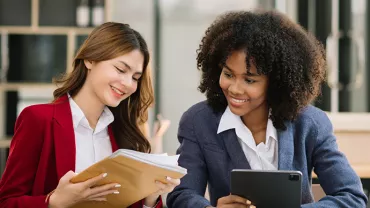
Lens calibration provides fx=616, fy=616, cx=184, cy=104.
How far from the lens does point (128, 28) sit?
2059 millimetres

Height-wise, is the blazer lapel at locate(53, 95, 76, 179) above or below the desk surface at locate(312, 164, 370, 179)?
above

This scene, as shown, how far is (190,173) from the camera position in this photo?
201 centimetres

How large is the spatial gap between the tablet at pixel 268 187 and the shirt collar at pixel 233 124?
0.98ft

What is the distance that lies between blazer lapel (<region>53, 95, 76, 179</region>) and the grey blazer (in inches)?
13.5

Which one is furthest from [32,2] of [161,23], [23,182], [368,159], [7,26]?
[23,182]

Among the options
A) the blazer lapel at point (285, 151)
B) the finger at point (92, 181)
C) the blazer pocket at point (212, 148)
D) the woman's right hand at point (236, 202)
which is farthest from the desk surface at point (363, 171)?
the finger at point (92, 181)

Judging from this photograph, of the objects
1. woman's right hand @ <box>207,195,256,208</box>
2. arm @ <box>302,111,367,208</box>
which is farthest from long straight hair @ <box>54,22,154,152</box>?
arm @ <box>302,111,367,208</box>

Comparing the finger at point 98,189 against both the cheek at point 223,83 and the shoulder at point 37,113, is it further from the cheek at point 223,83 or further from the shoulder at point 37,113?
the cheek at point 223,83

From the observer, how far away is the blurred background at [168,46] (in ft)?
14.5

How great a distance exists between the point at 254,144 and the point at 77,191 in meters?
0.64

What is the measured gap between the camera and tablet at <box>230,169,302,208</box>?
5.71 ft

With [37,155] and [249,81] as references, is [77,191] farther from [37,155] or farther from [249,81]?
[249,81]

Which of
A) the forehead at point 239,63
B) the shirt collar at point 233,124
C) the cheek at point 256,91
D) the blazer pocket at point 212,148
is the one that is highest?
the forehead at point 239,63

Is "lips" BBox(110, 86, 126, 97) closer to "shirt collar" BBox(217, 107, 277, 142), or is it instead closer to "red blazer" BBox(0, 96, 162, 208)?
"red blazer" BBox(0, 96, 162, 208)
